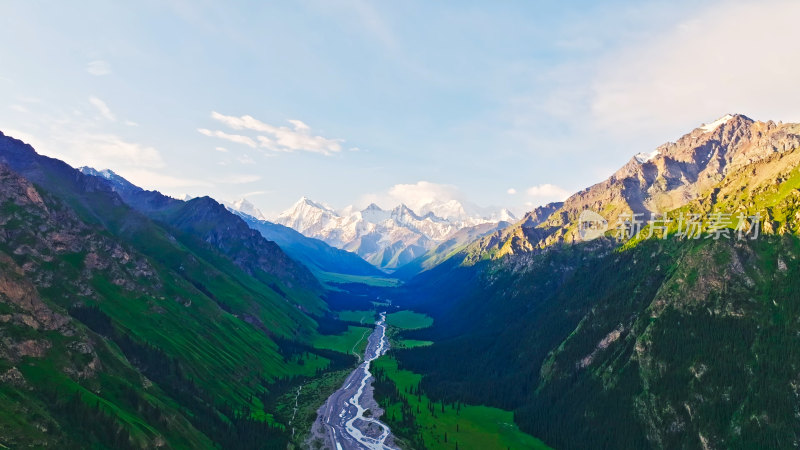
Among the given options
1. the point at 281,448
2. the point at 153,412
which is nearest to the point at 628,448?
the point at 281,448

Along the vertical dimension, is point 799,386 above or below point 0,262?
above

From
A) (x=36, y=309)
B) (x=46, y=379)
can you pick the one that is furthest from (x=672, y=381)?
(x=36, y=309)

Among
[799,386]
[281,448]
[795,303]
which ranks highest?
[795,303]

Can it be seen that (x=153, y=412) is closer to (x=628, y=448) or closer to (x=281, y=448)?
(x=281, y=448)

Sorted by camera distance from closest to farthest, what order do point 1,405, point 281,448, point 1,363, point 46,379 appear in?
point 1,405
point 1,363
point 46,379
point 281,448

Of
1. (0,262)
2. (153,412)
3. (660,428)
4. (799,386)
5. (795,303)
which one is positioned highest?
(795,303)

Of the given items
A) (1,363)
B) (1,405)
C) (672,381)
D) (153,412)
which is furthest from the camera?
(672,381)

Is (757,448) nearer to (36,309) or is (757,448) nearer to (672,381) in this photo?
(672,381)

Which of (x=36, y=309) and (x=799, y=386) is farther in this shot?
(x=799, y=386)

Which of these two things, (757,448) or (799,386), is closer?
(757,448)
